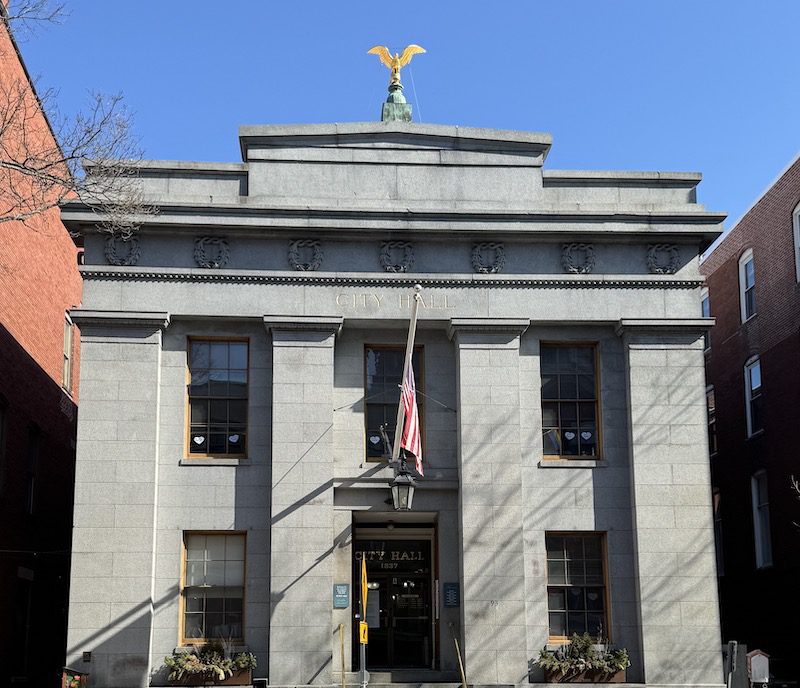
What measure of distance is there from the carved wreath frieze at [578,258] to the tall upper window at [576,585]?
18.7ft

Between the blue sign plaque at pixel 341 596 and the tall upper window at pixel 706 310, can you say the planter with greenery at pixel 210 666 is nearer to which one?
the blue sign plaque at pixel 341 596

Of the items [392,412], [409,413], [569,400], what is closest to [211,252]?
[392,412]

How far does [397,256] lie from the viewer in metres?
25.3

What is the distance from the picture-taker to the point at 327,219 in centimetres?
2489

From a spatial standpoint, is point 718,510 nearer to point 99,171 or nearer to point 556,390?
point 556,390

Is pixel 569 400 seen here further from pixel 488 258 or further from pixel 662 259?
pixel 662 259

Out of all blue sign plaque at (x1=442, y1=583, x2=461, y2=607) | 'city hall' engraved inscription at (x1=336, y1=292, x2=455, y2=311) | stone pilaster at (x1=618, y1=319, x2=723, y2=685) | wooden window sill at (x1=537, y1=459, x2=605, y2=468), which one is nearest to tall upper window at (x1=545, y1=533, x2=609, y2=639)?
stone pilaster at (x1=618, y1=319, x2=723, y2=685)

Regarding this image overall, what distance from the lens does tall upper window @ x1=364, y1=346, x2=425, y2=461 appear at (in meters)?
25.0

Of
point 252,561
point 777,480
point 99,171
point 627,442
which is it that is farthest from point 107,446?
point 777,480

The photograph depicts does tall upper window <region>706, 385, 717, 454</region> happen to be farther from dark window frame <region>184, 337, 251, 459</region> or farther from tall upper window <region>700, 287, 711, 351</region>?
dark window frame <region>184, 337, 251, 459</region>

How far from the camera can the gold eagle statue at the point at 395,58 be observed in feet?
90.6

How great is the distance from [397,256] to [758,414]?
15.1m

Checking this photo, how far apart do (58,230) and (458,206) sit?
15.3 metres

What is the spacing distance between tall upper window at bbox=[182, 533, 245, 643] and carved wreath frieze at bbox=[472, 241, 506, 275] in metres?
7.64
